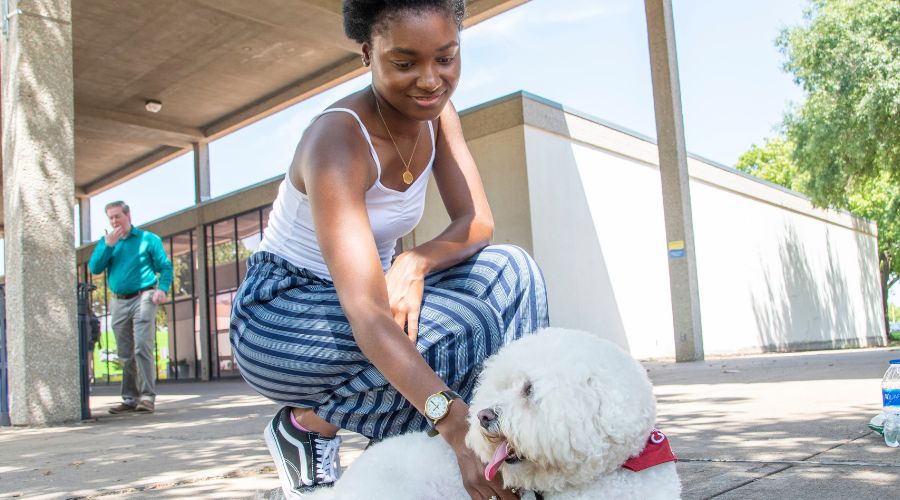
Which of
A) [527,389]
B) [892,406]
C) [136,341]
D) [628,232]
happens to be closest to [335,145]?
[527,389]

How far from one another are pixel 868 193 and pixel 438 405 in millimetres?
34271

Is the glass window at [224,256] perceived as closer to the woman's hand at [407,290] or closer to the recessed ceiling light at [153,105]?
the recessed ceiling light at [153,105]

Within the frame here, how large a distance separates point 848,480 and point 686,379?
5.74m

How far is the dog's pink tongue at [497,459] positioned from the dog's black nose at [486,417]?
48mm

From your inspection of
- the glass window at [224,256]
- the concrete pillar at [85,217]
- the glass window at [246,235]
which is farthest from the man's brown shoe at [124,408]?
the concrete pillar at [85,217]

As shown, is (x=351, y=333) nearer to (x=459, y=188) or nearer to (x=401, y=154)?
(x=401, y=154)

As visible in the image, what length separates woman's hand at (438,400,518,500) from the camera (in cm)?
153

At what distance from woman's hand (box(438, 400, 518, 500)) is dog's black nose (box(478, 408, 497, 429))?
0.44ft

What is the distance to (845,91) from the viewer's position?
18.9 meters

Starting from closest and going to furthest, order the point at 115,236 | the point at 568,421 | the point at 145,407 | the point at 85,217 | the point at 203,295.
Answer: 1. the point at 568,421
2. the point at 115,236
3. the point at 145,407
4. the point at 203,295
5. the point at 85,217

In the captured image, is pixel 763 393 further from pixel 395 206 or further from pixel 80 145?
pixel 80 145

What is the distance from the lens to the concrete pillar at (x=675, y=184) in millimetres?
12148

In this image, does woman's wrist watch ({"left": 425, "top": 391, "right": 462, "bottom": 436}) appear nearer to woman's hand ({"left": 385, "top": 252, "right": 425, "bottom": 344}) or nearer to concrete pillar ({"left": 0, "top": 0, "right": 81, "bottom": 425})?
woman's hand ({"left": 385, "top": 252, "right": 425, "bottom": 344})

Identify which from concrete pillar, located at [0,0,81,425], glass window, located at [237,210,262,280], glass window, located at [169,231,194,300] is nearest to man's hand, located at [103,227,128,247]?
concrete pillar, located at [0,0,81,425]
